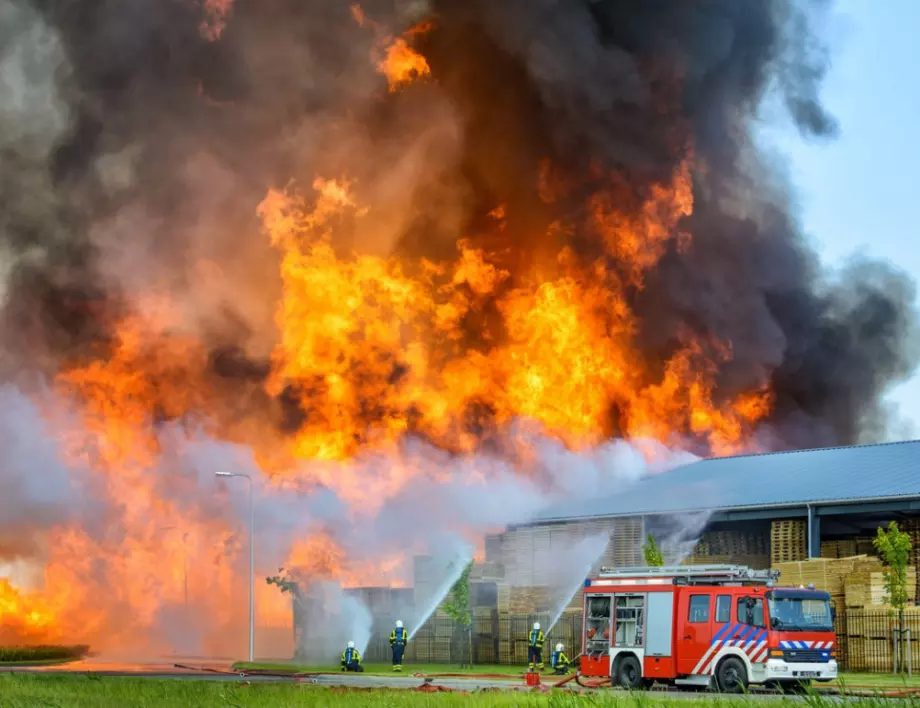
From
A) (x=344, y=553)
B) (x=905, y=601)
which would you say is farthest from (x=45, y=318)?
(x=905, y=601)

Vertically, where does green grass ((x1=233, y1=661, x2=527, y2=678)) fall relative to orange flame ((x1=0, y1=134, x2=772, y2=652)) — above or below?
below

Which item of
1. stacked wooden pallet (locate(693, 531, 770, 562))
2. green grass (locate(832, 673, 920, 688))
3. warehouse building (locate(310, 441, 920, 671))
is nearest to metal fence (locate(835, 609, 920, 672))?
green grass (locate(832, 673, 920, 688))

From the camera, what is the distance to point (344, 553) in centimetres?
5662

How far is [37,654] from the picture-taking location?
199 ft

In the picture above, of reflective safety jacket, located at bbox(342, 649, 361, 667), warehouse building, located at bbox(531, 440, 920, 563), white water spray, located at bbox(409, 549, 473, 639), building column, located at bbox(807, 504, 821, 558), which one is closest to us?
reflective safety jacket, located at bbox(342, 649, 361, 667)

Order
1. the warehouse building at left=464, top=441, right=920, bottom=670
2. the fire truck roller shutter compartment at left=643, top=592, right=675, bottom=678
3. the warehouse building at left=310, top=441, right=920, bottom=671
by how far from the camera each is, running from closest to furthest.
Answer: the fire truck roller shutter compartment at left=643, top=592, right=675, bottom=678, the warehouse building at left=464, top=441, right=920, bottom=670, the warehouse building at left=310, top=441, right=920, bottom=671

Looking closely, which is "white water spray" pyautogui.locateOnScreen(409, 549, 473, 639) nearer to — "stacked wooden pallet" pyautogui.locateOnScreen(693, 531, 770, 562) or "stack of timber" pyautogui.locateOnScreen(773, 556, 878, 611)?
"stacked wooden pallet" pyautogui.locateOnScreen(693, 531, 770, 562)

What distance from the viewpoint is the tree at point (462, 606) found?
55.1 m

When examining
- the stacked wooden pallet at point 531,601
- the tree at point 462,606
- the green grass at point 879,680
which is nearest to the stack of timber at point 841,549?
the green grass at point 879,680

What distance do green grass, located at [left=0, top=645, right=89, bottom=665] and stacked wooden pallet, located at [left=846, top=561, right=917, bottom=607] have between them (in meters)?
32.7

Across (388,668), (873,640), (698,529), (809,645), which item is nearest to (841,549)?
(698,529)

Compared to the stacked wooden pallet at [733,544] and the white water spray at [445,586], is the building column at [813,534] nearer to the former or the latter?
the stacked wooden pallet at [733,544]

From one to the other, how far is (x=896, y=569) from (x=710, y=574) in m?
11.4

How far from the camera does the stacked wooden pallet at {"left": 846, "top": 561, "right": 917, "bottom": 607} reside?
46.2 meters
